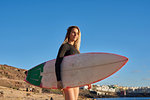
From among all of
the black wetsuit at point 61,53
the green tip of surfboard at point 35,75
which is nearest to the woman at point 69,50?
the black wetsuit at point 61,53

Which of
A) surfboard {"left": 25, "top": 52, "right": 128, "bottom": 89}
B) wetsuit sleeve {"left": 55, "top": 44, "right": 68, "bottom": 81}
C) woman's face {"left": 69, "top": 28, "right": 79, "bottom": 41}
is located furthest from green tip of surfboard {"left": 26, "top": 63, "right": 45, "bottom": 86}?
woman's face {"left": 69, "top": 28, "right": 79, "bottom": 41}

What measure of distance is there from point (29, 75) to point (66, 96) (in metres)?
1.26

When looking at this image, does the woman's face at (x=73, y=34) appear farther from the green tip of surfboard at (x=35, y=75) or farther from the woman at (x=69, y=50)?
the green tip of surfboard at (x=35, y=75)

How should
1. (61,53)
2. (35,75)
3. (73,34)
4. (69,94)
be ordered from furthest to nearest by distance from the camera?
(35,75) → (73,34) → (61,53) → (69,94)

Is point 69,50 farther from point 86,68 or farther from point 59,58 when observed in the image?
point 86,68

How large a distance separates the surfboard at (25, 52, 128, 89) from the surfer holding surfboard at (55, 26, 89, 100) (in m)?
0.07

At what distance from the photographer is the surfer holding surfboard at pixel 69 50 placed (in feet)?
11.1

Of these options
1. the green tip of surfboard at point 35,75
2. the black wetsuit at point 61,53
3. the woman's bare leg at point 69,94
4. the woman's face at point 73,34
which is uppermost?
the woman's face at point 73,34

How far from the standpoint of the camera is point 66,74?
3.54 metres

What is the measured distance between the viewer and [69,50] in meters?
3.59

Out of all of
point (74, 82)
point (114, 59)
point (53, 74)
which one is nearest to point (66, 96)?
point (74, 82)

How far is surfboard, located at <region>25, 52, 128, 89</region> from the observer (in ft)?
11.4

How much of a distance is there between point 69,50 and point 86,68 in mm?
451

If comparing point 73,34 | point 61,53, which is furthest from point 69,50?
point 73,34
